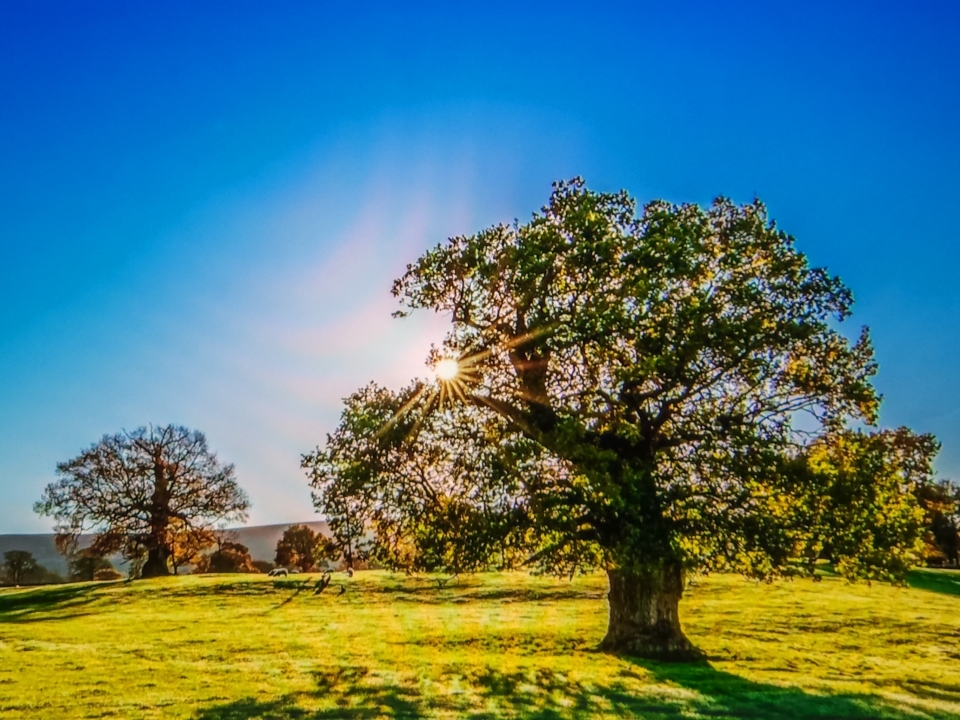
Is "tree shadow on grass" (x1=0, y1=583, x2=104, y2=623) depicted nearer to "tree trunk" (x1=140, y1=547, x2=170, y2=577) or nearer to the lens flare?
"tree trunk" (x1=140, y1=547, x2=170, y2=577)

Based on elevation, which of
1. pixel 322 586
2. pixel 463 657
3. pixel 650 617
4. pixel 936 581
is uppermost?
pixel 322 586

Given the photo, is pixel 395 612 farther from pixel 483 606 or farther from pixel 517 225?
pixel 517 225

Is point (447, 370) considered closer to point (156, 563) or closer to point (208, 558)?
point (156, 563)

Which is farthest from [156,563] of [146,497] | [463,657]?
[463,657]

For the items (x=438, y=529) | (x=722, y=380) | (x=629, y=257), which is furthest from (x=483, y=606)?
(x=629, y=257)

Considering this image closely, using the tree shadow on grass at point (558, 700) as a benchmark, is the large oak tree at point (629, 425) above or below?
above

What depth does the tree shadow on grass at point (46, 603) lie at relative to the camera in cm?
4698

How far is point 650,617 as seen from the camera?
27016mm

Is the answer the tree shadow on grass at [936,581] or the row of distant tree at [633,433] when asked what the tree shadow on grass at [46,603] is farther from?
the tree shadow on grass at [936,581]

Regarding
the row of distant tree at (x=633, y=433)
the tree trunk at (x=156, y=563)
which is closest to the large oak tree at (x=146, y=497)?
the tree trunk at (x=156, y=563)

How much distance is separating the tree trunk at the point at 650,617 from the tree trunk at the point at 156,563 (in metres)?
63.3

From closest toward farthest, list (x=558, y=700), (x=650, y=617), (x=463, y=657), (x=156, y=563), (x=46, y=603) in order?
(x=558, y=700)
(x=650, y=617)
(x=463, y=657)
(x=46, y=603)
(x=156, y=563)

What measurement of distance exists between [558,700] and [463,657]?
991 centimetres

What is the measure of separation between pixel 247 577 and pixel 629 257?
57.1m
